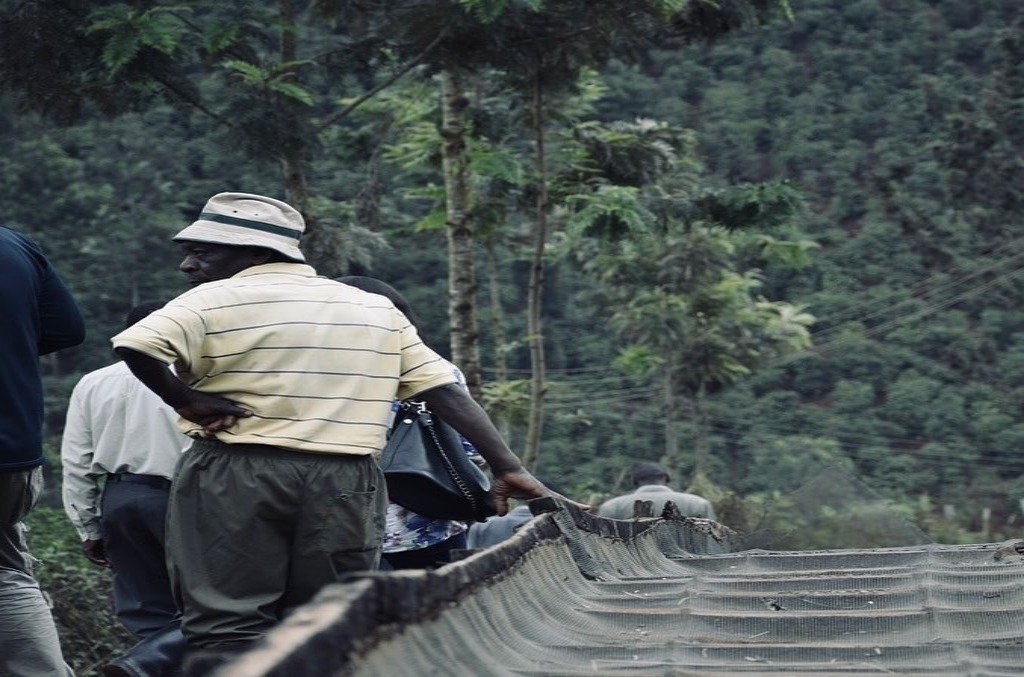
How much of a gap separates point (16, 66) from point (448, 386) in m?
5.87

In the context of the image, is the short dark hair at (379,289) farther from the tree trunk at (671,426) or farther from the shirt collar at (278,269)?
the tree trunk at (671,426)

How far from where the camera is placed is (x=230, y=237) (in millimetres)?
3648

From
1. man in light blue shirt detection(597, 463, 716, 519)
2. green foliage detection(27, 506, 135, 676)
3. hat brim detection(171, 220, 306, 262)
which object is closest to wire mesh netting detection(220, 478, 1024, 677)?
hat brim detection(171, 220, 306, 262)

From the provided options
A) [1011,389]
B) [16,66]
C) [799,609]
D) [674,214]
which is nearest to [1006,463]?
[1011,389]

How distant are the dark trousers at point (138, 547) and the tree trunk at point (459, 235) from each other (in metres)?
5.83

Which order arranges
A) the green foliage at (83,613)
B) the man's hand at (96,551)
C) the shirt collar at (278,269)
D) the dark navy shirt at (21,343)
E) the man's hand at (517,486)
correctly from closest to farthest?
the shirt collar at (278,269)
the dark navy shirt at (21,343)
the man's hand at (517,486)
the man's hand at (96,551)
the green foliage at (83,613)

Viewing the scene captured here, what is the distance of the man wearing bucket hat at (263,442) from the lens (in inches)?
133

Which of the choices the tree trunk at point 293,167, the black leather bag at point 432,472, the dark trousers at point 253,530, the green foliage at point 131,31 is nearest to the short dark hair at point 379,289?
the black leather bag at point 432,472

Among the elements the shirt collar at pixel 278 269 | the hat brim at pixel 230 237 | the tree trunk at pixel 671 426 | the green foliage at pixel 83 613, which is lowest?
the tree trunk at pixel 671 426

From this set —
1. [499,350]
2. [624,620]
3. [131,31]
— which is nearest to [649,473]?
[131,31]

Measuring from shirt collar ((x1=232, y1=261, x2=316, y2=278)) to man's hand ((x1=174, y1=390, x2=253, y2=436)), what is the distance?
14.2 inches

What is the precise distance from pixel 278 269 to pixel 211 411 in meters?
0.46

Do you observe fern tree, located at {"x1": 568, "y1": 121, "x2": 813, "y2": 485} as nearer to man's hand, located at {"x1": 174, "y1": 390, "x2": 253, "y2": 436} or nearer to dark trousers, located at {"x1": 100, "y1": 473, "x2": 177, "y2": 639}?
dark trousers, located at {"x1": 100, "y1": 473, "x2": 177, "y2": 639}

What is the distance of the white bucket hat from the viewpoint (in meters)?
3.65
